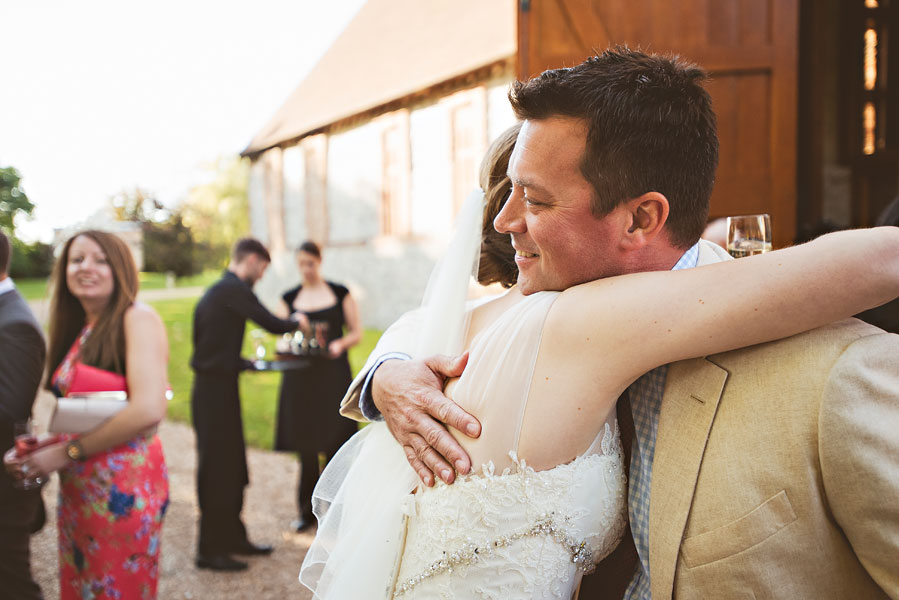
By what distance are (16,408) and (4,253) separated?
935mm

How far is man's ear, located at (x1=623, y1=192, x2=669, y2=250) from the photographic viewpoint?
1.42 m

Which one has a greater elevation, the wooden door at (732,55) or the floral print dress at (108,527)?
the wooden door at (732,55)

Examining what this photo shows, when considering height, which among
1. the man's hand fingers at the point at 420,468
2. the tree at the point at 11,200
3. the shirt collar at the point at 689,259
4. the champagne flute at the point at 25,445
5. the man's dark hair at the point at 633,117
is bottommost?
the champagne flute at the point at 25,445

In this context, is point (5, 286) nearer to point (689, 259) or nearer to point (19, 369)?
point (19, 369)

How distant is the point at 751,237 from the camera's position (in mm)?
1916

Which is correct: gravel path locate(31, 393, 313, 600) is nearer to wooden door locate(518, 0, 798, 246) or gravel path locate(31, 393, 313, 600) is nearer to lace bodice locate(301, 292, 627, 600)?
lace bodice locate(301, 292, 627, 600)

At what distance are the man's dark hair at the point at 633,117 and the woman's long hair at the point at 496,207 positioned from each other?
1.37ft

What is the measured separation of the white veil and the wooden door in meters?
2.75

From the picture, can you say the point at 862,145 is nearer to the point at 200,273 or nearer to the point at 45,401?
the point at 45,401

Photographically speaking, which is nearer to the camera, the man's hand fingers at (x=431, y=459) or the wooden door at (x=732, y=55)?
the man's hand fingers at (x=431, y=459)

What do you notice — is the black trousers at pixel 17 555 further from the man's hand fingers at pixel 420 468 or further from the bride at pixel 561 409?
the man's hand fingers at pixel 420 468

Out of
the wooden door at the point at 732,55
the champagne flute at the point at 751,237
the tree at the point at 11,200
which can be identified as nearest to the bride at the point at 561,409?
the champagne flute at the point at 751,237

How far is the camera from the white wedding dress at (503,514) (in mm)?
1362

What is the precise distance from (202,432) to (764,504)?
198 inches
